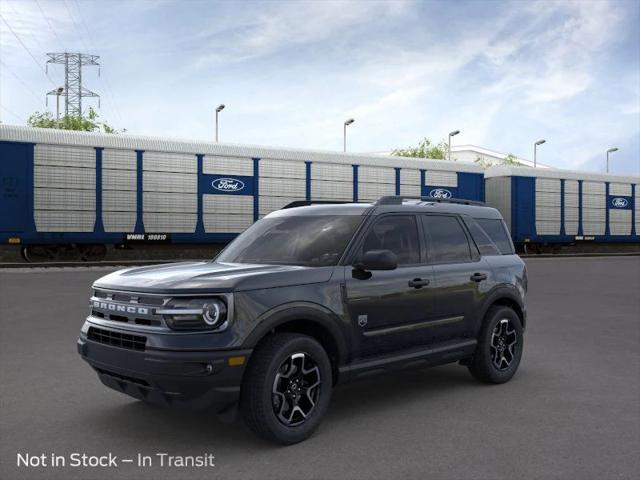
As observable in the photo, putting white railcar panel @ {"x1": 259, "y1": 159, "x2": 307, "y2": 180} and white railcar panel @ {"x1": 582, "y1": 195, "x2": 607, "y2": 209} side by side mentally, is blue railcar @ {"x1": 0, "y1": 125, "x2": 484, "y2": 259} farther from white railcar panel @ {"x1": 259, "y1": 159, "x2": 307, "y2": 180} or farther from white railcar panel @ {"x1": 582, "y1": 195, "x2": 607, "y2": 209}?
white railcar panel @ {"x1": 582, "y1": 195, "x2": 607, "y2": 209}

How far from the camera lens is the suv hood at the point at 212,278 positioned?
434 cm

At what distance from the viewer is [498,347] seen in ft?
21.3

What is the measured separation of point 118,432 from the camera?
15.7 feet

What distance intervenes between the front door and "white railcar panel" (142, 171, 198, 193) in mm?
19160

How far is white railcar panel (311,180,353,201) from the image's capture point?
27.0 metres

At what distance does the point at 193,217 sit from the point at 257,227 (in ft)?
62.1

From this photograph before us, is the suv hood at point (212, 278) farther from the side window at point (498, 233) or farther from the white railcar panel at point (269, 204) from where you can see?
the white railcar panel at point (269, 204)

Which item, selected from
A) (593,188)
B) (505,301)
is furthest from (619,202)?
(505,301)

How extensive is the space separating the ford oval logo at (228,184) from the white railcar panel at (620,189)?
2220 centimetres

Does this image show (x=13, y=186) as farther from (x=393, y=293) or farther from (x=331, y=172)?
(x=393, y=293)

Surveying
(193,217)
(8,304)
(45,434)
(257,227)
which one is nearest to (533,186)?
(193,217)

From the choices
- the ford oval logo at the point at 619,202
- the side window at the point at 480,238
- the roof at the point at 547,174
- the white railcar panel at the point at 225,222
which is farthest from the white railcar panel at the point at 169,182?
the ford oval logo at the point at 619,202

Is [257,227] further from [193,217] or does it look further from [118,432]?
[193,217]

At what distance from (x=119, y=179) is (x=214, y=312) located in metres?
20.1
